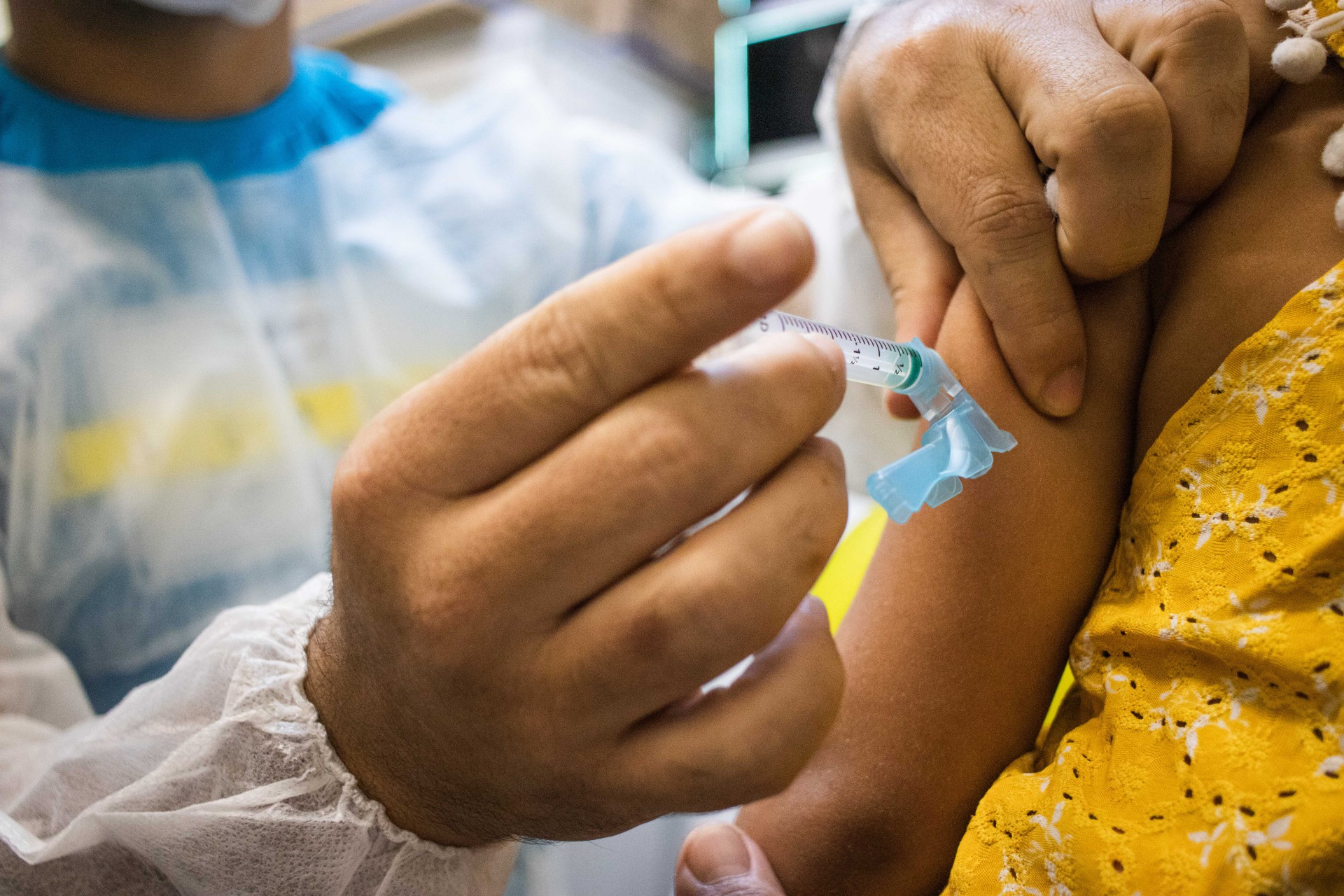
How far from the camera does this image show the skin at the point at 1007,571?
0.55 meters

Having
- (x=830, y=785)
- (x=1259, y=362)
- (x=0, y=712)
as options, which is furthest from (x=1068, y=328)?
(x=0, y=712)

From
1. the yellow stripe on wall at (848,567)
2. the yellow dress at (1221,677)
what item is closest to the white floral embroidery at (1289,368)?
the yellow dress at (1221,677)

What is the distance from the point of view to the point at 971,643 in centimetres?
57

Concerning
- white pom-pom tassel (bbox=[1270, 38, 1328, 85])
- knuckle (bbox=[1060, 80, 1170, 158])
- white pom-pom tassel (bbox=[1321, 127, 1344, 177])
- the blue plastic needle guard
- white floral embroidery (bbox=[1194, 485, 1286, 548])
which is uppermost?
white pom-pom tassel (bbox=[1270, 38, 1328, 85])

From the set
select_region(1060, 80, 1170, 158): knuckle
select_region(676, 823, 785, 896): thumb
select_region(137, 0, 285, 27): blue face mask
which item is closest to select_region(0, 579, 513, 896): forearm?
select_region(676, 823, 785, 896): thumb

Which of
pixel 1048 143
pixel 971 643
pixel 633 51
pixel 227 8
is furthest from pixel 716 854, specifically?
pixel 633 51

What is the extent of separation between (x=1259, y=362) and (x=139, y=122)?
Result: 124cm

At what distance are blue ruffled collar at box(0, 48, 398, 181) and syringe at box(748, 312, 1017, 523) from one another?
905 millimetres

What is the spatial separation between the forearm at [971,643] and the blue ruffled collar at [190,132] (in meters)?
1.02

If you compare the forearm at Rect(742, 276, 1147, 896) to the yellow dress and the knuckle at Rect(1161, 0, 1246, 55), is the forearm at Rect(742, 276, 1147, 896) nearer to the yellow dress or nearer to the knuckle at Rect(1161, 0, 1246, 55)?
the yellow dress

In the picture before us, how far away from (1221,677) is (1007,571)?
0.48 ft

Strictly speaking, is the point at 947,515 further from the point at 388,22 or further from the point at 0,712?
the point at 388,22

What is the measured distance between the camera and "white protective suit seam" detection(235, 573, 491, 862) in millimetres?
547

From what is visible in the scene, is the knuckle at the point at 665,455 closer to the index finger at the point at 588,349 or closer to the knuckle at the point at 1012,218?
the index finger at the point at 588,349
